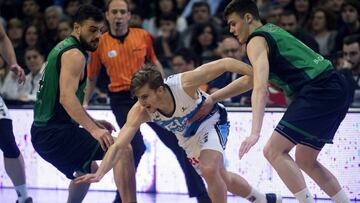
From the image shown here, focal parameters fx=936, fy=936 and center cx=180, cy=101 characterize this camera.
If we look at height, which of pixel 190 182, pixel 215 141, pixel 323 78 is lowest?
pixel 190 182

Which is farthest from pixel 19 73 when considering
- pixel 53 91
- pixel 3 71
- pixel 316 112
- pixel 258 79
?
pixel 3 71

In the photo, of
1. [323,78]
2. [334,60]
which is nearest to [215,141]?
[323,78]

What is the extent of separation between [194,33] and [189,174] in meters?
3.67

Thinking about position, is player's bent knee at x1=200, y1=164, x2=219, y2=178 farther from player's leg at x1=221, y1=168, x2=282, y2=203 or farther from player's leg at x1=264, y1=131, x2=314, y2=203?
player's leg at x1=264, y1=131, x2=314, y2=203

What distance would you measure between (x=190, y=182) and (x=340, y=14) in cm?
418

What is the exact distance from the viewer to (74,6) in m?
13.3

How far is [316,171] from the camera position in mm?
7023

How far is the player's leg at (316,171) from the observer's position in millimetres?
7004

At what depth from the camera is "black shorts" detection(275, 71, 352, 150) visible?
673cm

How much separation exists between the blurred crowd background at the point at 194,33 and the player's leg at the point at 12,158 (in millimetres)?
2126

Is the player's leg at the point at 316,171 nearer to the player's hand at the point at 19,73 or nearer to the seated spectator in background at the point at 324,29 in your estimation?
the player's hand at the point at 19,73

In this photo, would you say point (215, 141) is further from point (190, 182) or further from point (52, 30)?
point (52, 30)

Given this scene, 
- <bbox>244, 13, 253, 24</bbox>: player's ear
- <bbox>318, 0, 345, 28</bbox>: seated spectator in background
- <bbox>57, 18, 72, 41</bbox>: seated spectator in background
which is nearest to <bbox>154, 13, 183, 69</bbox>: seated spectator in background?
<bbox>57, 18, 72, 41</bbox>: seated spectator in background

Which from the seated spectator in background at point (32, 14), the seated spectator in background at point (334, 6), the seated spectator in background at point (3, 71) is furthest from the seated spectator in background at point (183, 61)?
the seated spectator in background at point (32, 14)
